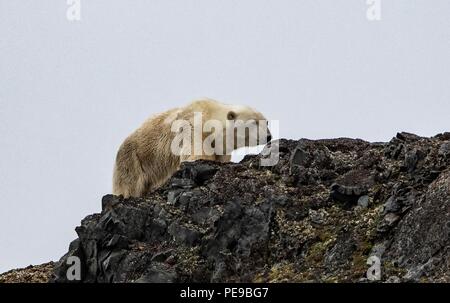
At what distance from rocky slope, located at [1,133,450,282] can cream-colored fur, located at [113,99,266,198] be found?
292 cm

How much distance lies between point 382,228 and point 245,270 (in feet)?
9.84

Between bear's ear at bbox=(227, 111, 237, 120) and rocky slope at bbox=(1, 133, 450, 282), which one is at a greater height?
bear's ear at bbox=(227, 111, 237, 120)

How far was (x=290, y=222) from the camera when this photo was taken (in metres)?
21.3

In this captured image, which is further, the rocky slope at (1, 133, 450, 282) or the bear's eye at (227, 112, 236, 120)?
the bear's eye at (227, 112, 236, 120)

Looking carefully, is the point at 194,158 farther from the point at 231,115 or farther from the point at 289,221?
the point at 289,221

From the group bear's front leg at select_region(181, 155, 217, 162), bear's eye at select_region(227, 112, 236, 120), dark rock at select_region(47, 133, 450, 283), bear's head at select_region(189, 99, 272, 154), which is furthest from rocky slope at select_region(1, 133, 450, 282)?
bear's eye at select_region(227, 112, 236, 120)

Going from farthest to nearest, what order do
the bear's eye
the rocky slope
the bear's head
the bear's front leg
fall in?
the bear's eye < the bear's head < the bear's front leg < the rocky slope

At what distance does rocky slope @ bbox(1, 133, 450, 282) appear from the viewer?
1956 cm

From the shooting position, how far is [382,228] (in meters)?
20.2

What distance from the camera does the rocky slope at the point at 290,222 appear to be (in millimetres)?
19562

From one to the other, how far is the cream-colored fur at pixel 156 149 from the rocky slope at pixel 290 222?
292 centimetres

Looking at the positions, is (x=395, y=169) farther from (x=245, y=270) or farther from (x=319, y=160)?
(x=245, y=270)

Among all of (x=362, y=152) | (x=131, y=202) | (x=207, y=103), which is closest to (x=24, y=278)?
(x=131, y=202)

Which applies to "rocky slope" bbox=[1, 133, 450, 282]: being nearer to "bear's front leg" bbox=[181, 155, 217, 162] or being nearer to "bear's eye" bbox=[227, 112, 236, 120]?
"bear's front leg" bbox=[181, 155, 217, 162]
